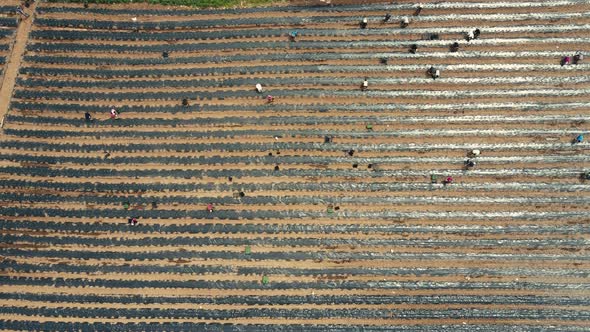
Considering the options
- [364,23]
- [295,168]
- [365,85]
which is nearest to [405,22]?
[364,23]

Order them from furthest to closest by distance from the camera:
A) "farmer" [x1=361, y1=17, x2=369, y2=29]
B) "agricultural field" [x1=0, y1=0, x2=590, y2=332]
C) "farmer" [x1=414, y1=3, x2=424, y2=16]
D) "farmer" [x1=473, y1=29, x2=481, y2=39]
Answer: "farmer" [x1=414, y1=3, x2=424, y2=16] < "farmer" [x1=361, y1=17, x2=369, y2=29] < "farmer" [x1=473, y1=29, x2=481, y2=39] < "agricultural field" [x1=0, y1=0, x2=590, y2=332]

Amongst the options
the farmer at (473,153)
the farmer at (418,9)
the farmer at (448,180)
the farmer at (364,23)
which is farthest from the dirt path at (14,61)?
the farmer at (473,153)

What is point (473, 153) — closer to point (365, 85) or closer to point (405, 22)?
point (365, 85)

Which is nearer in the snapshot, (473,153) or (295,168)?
(473,153)

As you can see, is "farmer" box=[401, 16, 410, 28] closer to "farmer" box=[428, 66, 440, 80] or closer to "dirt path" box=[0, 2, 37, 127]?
"farmer" box=[428, 66, 440, 80]

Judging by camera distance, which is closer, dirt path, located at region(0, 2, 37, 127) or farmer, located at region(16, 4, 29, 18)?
dirt path, located at region(0, 2, 37, 127)

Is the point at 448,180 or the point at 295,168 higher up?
the point at 448,180

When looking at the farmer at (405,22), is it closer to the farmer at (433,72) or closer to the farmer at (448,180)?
the farmer at (433,72)

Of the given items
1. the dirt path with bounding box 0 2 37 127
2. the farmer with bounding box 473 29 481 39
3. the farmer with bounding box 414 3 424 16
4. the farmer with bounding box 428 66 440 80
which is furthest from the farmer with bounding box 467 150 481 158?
the dirt path with bounding box 0 2 37 127
